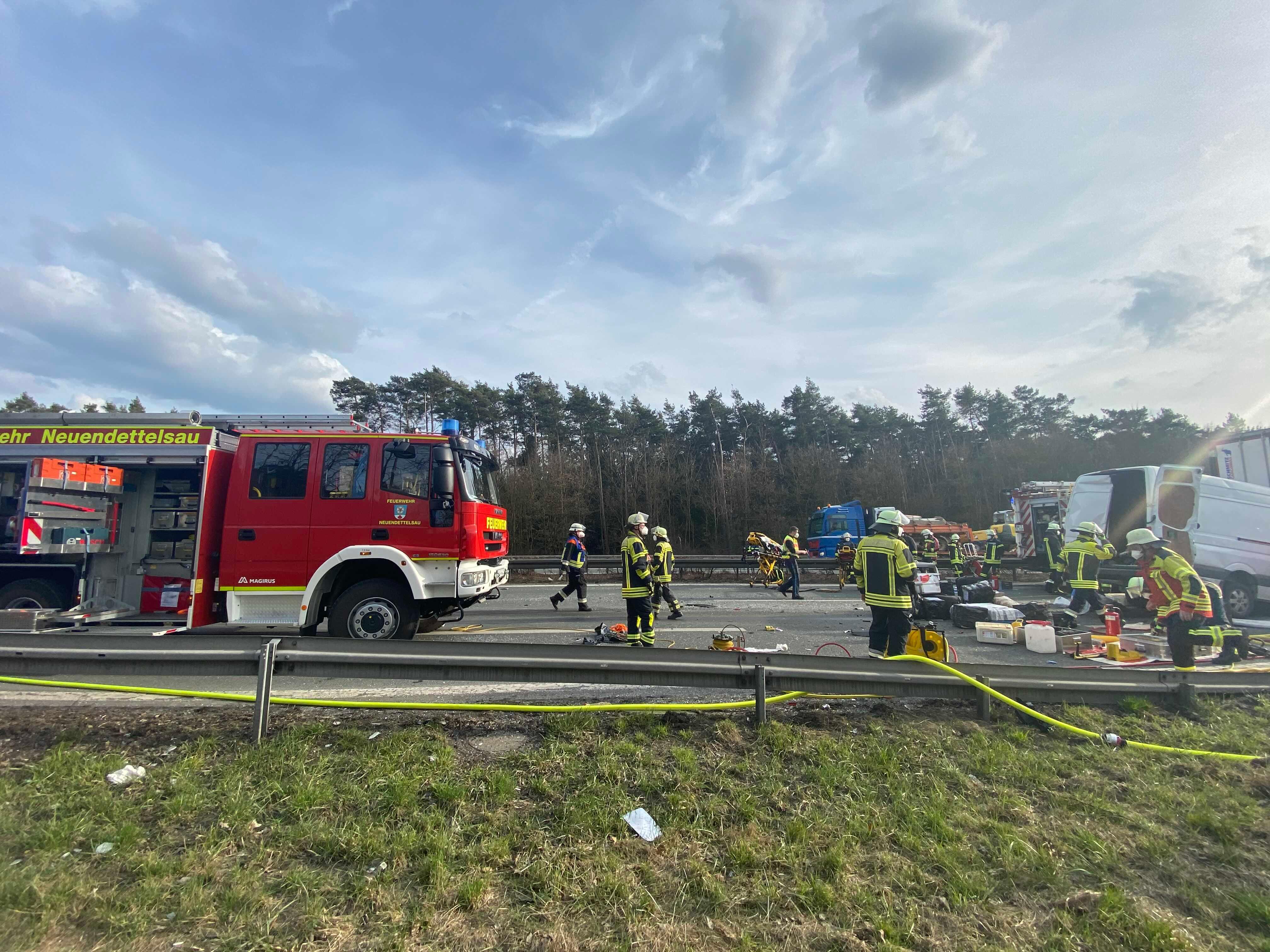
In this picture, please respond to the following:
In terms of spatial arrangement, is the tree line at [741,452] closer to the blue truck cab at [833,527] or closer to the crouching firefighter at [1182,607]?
the blue truck cab at [833,527]

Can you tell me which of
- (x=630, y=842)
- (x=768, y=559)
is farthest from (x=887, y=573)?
(x=768, y=559)

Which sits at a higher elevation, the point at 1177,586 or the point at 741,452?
the point at 741,452

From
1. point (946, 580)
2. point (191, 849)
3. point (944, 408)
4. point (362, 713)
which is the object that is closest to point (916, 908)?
point (191, 849)

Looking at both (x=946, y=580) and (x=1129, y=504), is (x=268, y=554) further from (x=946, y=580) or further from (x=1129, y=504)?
(x=1129, y=504)

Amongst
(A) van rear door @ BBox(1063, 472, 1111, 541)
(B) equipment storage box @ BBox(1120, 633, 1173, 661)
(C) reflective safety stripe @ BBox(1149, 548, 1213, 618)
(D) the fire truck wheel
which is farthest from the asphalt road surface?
(A) van rear door @ BBox(1063, 472, 1111, 541)

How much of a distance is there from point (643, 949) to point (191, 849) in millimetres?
2034

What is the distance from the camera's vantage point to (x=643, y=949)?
2.07 meters

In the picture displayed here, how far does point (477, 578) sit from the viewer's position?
660 centimetres

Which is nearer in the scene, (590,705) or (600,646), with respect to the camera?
(600,646)

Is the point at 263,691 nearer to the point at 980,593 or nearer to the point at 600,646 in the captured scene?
the point at 600,646

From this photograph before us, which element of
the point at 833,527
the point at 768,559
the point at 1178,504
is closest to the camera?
the point at 1178,504

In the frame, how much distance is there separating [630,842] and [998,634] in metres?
7.25

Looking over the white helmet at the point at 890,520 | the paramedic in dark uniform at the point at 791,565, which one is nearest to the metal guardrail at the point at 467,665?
the white helmet at the point at 890,520

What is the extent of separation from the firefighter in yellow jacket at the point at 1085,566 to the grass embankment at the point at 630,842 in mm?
6533
